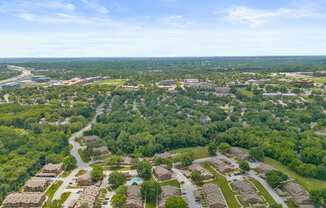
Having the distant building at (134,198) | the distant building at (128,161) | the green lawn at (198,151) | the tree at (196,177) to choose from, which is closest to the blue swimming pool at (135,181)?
the distant building at (134,198)

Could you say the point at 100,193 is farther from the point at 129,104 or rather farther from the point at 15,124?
the point at 129,104

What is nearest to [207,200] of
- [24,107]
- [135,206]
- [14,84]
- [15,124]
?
[135,206]

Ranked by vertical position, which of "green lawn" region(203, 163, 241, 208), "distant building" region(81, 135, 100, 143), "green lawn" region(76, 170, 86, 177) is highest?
"distant building" region(81, 135, 100, 143)

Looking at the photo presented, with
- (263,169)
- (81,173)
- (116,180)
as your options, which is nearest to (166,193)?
(116,180)

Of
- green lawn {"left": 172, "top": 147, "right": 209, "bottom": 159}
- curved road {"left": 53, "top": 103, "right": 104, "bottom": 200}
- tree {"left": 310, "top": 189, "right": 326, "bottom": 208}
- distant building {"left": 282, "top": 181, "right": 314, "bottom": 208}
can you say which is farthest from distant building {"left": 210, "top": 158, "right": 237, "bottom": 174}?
curved road {"left": 53, "top": 103, "right": 104, "bottom": 200}

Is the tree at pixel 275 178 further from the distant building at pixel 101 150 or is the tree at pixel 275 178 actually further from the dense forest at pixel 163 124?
the distant building at pixel 101 150

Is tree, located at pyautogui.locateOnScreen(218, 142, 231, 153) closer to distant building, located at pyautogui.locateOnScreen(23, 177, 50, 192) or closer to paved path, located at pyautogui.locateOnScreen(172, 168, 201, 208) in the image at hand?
paved path, located at pyautogui.locateOnScreen(172, 168, 201, 208)
